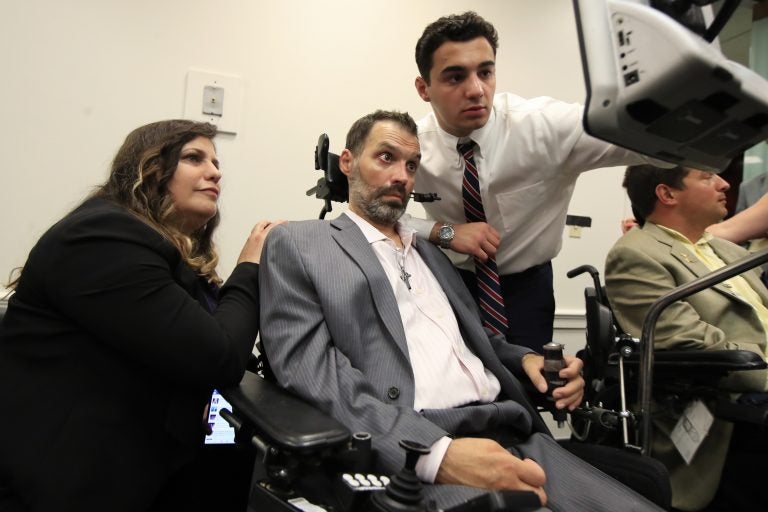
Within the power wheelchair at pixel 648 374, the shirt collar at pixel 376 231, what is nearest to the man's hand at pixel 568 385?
the power wheelchair at pixel 648 374

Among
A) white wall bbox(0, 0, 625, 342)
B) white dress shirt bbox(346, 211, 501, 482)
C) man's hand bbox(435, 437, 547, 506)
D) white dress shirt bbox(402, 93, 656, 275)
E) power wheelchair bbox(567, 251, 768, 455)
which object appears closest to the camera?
man's hand bbox(435, 437, 547, 506)

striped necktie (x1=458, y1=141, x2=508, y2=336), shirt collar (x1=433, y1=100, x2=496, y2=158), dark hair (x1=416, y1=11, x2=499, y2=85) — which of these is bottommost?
striped necktie (x1=458, y1=141, x2=508, y2=336)

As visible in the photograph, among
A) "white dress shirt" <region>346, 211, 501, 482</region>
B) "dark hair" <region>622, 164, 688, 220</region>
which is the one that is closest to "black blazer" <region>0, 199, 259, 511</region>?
"white dress shirt" <region>346, 211, 501, 482</region>

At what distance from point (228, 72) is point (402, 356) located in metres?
1.85

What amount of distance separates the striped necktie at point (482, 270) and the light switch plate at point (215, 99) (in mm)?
1233

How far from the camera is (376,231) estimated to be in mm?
1502

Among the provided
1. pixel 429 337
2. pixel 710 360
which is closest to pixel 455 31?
pixel 429 337

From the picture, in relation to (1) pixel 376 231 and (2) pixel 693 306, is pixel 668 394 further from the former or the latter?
(1) pixel 376 231

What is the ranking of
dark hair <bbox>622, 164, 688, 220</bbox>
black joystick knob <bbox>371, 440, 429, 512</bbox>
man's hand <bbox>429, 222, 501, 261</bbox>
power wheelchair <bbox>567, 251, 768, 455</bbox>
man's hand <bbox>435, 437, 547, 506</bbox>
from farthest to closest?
1. dark hair <bbox>622, 164, 688, 220</bbox>
2. man's hand <bbox>429, 222, 501, 261</bbox>
3. power wheelchair <bbox>567, 251, 768, 455</bbox>
4. man's hand <bbox>435, 437, 547, 506</bbox>
5. black joystick knob <bbox>371, 440, 429, 512</bbox>

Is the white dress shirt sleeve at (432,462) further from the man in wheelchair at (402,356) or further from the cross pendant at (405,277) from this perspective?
the cross pendant at (405,277)

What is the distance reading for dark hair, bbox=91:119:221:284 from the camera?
1.29 metres

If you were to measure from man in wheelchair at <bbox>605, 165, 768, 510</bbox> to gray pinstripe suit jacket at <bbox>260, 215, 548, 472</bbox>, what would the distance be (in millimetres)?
808

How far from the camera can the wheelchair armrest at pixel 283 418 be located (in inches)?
32.7

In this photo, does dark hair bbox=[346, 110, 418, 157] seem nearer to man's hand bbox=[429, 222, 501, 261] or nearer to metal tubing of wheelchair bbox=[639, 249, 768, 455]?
man's hand bbox=[429, 222, 501, 261]
